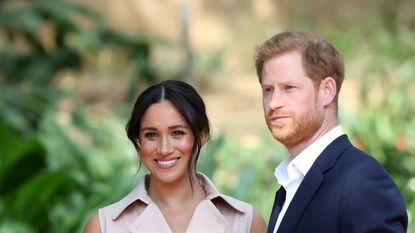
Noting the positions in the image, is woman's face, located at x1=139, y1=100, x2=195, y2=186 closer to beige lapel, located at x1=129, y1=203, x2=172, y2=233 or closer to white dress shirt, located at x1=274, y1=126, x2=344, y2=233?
beige lapel, located at x1=129, y1=203, x2=172, y2=233

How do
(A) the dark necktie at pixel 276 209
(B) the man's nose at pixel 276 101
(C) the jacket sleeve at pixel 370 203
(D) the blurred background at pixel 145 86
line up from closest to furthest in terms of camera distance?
(C) the jacket sleeve at pixel 370 203
(B) the man's nose at pixel 276 101
(A) the dark necktie at pixel 276 209
(D) the blurred background at pixel 145 86

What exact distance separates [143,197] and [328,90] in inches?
23.2

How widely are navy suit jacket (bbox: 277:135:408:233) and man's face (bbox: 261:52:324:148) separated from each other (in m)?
0.09

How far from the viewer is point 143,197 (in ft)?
8.38

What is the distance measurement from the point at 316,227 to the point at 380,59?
27.4ft

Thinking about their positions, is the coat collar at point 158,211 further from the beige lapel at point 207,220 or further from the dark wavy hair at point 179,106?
the dark wavy hair at point 179,106

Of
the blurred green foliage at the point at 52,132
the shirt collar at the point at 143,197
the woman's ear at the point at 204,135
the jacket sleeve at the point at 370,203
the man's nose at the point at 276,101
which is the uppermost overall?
the blurred green foliage at the point at 52,132

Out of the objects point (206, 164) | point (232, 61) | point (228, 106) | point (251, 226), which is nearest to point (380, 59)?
point (228, 106)

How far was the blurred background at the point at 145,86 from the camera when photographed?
5648 mm

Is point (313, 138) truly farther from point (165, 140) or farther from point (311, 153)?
point (165, 140)

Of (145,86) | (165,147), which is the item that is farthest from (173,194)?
(145,86)

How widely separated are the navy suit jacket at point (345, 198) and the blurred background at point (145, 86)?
0.67 meters

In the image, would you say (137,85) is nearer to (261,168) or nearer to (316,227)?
(261,168)

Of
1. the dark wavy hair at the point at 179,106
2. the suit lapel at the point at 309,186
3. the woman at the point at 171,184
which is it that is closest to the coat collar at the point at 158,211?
the woman at the point at 171,184
